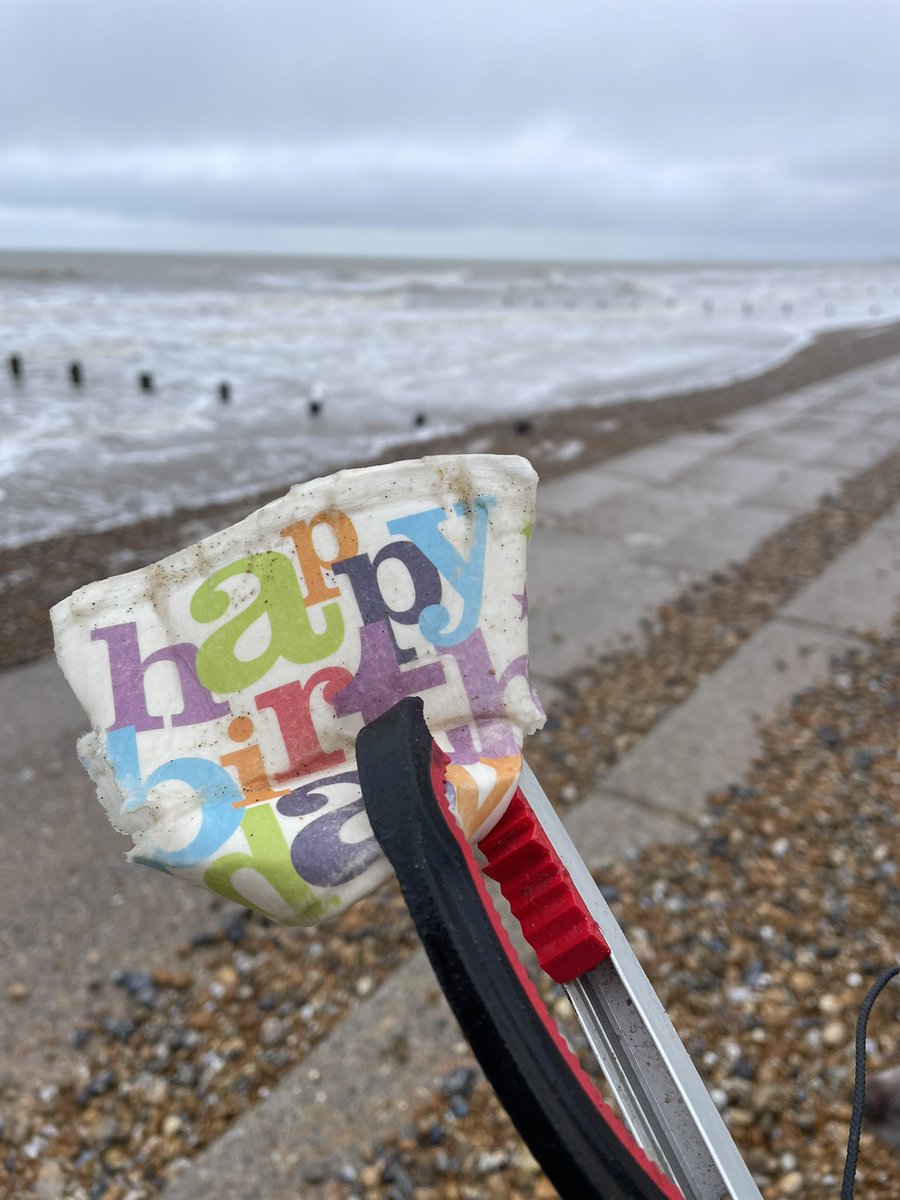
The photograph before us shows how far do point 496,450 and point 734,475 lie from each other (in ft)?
9.46

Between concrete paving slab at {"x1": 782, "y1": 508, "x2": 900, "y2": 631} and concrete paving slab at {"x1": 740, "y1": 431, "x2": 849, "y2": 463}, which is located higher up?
concrete paving slab at {"x1": 740, "y1": 431, "x2": 849, "y2": 463}

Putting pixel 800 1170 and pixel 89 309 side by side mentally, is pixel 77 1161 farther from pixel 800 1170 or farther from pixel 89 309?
pixel 89 309

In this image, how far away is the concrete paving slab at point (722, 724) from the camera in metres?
3.71

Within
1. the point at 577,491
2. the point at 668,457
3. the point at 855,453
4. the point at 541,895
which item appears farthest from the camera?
the point at 668,457

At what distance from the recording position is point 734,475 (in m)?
8.50

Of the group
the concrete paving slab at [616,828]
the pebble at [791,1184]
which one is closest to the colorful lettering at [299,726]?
Answer: the pebble at [791,1184]

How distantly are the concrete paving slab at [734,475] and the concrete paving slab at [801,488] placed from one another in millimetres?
97

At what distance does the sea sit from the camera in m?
9.48

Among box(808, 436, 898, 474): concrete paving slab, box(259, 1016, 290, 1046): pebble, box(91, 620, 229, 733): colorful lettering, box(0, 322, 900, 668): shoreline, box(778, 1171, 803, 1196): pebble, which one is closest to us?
box(91, 620, 229, 733): colorful lettering

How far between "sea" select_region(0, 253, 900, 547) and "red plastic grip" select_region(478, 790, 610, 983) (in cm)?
705

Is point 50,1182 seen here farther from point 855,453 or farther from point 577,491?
point 855,453

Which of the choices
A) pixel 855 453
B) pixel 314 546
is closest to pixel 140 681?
pixel 314 546

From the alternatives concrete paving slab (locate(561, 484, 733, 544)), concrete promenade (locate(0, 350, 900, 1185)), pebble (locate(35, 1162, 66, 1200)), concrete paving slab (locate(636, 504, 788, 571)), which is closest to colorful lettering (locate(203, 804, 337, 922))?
concrete promenade (locate(0, 350, 900, 1185))

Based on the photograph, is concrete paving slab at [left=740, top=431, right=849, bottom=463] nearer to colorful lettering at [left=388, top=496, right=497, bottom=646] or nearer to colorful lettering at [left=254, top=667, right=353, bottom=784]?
colorful lettering at [left=388, top=496, right=497, bottom=646]
